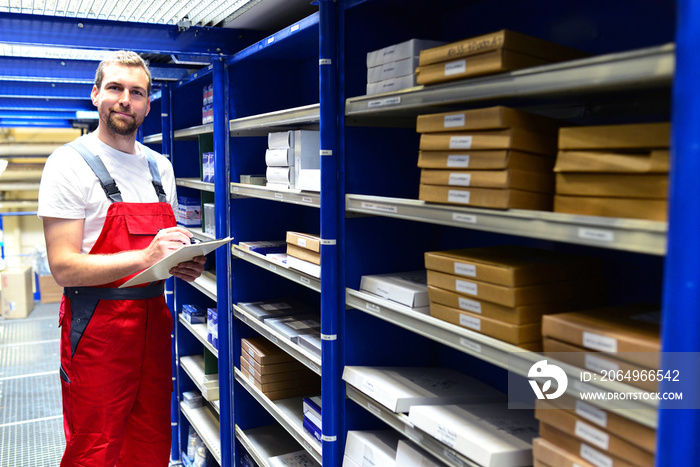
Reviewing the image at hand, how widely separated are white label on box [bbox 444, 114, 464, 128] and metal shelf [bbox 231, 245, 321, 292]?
902 mm

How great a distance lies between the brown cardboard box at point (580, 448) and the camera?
49.1 inches

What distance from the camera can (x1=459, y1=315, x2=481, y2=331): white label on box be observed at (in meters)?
1.57

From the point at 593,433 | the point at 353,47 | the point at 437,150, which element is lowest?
the point at 593,433

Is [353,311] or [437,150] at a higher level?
[437,150]

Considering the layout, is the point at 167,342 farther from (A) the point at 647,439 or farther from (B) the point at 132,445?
(A) the point at 647,439

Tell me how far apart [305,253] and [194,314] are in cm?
196

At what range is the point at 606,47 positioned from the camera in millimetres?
1644

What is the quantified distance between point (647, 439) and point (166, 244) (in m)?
1.90

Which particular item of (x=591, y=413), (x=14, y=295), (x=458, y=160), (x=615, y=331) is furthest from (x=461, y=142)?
(x=14, y=295)

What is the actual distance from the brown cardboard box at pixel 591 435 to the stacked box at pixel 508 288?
0.17 m

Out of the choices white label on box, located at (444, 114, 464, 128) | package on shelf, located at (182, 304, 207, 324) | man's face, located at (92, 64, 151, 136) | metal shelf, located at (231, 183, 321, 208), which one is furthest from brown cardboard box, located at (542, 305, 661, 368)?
package on shelf, located at (182, 304, 207, 324)

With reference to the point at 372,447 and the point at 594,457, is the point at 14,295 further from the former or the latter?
the point at 594,457

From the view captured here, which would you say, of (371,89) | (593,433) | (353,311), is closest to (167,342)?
(353,311)

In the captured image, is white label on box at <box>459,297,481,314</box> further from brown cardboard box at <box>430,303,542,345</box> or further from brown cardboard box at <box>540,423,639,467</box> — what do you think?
brown cardboard box at <box>540,423,639,467</box>
